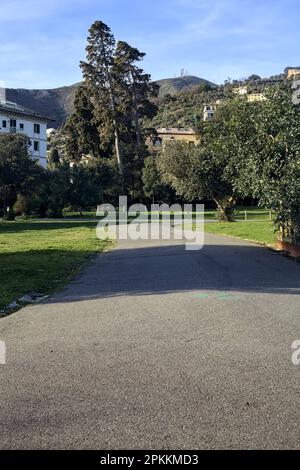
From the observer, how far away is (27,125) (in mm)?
90562

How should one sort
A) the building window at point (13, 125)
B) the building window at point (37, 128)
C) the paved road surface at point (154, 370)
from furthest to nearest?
the building window at point (37, 128), the building window at point (13, 125), the paved road surface at point (154, 370)

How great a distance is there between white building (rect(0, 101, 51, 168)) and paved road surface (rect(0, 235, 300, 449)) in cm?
7882

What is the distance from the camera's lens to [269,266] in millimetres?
15297

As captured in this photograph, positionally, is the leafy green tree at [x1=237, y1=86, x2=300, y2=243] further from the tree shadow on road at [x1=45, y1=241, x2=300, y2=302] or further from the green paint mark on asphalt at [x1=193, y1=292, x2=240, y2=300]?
the green paint mark on asphalt at [x1=193, y1=292, x2=240, y2=300]

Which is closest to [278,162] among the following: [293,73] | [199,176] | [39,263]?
[39,263]

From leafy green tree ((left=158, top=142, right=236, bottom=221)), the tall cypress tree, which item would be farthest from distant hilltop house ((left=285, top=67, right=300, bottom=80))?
the tall cypress tree

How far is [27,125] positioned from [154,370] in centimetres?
8946

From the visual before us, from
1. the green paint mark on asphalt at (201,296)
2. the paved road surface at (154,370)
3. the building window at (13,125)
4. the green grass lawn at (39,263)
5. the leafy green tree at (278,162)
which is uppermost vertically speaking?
the building window at (13,125)

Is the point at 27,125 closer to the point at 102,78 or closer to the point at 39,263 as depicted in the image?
the point at 102,78

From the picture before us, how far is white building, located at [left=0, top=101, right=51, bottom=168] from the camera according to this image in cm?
8575

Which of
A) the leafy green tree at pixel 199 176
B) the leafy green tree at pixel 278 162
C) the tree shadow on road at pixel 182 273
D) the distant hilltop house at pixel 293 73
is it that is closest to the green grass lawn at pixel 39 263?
the tree shadow on road at pixel 182 273

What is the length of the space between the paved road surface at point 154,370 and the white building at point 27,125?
78.8 m

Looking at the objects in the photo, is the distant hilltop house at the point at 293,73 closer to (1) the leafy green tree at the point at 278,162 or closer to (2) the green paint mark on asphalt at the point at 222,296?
(1) the leafy green tree at the point at 278,162

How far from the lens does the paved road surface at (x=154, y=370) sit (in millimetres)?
4176
